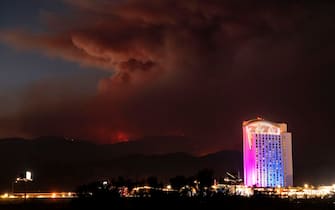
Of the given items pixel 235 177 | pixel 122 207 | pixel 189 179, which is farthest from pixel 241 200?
pixel 235 177

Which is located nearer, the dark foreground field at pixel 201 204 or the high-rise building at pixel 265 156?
the dark foreground field at pixel 201 204

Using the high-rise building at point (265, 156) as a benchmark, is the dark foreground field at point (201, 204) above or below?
below

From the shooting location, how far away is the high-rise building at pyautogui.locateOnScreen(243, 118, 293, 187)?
123750 mm

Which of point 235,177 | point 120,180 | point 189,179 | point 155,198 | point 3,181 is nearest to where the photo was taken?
point 155,198

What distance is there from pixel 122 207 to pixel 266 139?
72.5 meters

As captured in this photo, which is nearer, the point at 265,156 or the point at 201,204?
the point at 201,204

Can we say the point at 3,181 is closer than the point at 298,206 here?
No

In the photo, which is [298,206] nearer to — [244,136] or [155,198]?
Answer: [155,198]

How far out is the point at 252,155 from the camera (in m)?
125

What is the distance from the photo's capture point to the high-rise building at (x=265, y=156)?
124 m

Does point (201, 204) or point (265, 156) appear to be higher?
point (265, 156)

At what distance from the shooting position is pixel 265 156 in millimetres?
126438

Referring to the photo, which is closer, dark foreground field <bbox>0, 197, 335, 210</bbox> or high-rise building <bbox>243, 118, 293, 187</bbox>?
dark foreground field <bbox>0, 197, 335, 210</bbox>

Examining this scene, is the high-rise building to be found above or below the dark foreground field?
above
